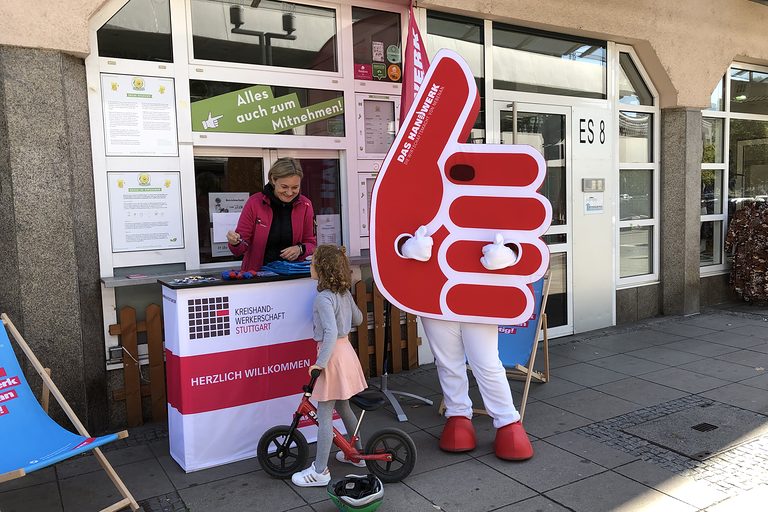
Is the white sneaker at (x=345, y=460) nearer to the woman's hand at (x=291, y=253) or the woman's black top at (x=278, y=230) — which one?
the woman's hand at (x=291, y=253)

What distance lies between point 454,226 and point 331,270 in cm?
88

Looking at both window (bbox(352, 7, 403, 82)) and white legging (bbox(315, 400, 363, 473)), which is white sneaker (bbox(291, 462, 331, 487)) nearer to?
white legging (bbox(315, 400, 363, 473))

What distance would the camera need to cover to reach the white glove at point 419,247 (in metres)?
3.81

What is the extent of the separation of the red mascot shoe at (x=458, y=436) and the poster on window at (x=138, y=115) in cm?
289

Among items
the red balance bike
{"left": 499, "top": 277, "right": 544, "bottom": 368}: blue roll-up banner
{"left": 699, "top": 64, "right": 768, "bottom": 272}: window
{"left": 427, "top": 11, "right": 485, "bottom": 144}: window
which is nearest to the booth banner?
the red balance bike

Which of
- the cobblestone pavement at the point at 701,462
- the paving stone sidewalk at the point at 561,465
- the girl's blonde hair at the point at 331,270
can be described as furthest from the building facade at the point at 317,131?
the cobblestone pavement at the point at 701,462

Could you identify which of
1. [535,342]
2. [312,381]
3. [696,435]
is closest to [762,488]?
[696,435]

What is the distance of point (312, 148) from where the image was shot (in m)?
5.41

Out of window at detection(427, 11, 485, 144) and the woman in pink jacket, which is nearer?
the woman in pink jacket

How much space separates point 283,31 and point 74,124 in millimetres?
1900

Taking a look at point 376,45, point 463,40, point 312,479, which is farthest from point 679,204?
point 312,479

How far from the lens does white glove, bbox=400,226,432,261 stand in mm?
3811

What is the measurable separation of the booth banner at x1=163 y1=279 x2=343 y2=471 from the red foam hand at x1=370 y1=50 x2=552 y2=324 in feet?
2.26

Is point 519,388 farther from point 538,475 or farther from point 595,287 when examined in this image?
point 595,287
